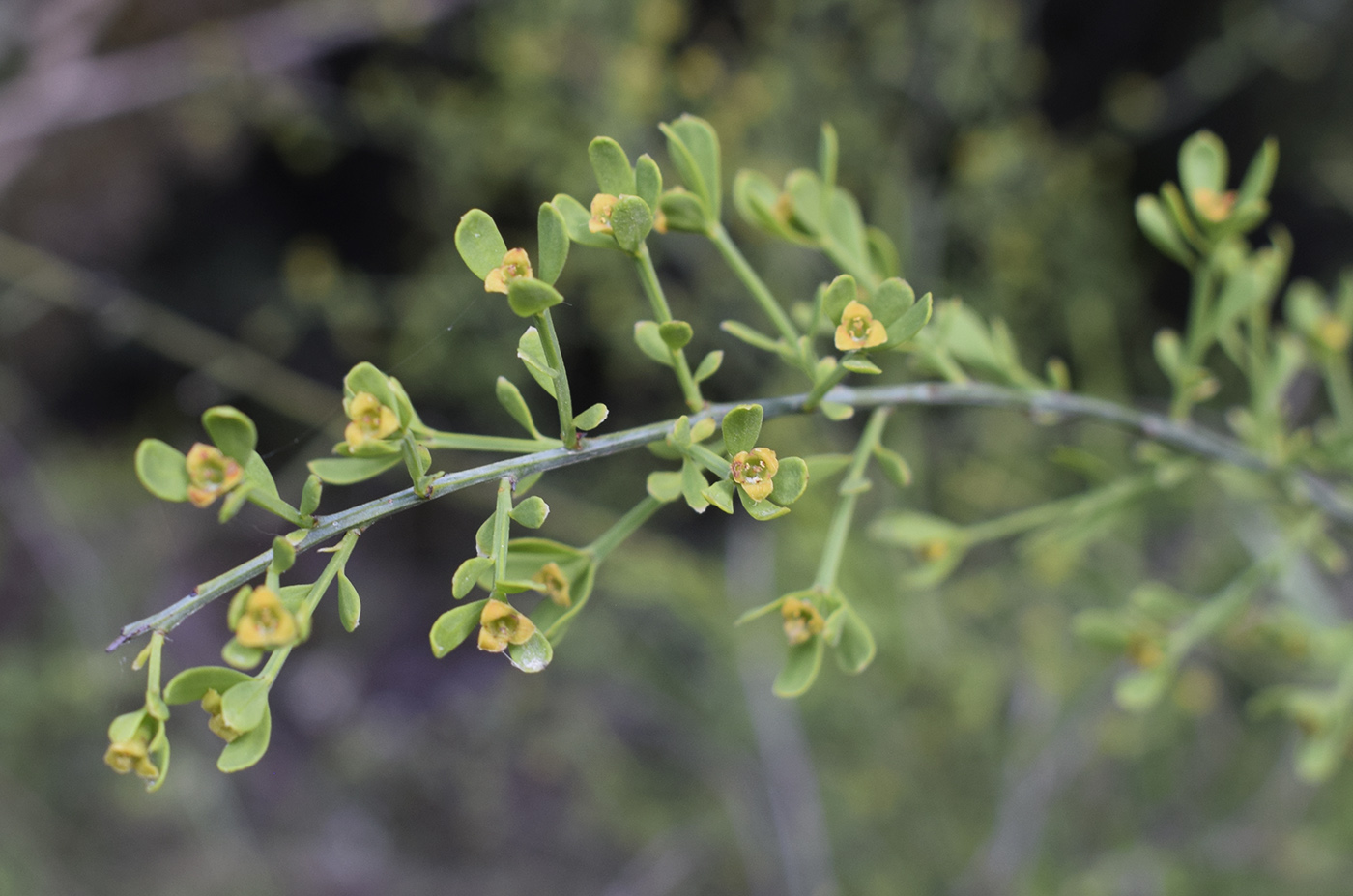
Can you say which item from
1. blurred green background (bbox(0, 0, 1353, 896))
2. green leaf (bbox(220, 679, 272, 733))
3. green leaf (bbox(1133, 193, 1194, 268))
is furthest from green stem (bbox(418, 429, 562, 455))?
blurred green background (bbox(0, 0, 1353, 896))

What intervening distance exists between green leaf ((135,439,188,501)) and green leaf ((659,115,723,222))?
266mm

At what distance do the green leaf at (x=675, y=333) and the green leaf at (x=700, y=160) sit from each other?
0.39ft

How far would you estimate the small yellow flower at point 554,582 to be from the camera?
0.38m

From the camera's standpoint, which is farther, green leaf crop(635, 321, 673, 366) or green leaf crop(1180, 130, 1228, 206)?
green leaf crop(1180, 130, 1228, 206)

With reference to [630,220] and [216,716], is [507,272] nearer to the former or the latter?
[630,220]

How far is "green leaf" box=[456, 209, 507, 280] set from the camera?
33cm

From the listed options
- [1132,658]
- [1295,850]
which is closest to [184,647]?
[1132,658]

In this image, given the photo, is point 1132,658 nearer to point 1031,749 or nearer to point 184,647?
point 1031,749

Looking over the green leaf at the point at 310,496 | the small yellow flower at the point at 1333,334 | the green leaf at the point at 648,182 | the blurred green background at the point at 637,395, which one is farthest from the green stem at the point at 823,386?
the blurred green background at the point at 637,395

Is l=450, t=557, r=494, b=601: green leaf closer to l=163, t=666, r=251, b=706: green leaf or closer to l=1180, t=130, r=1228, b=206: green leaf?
l=163, t=666, r=251, b=706: green leaf

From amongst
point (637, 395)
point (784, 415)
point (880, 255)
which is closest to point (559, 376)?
point (784, 415)

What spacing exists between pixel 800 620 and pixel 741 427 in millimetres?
135

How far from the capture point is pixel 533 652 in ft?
1.05

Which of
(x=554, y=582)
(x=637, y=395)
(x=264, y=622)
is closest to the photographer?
(x=264, y=622)
